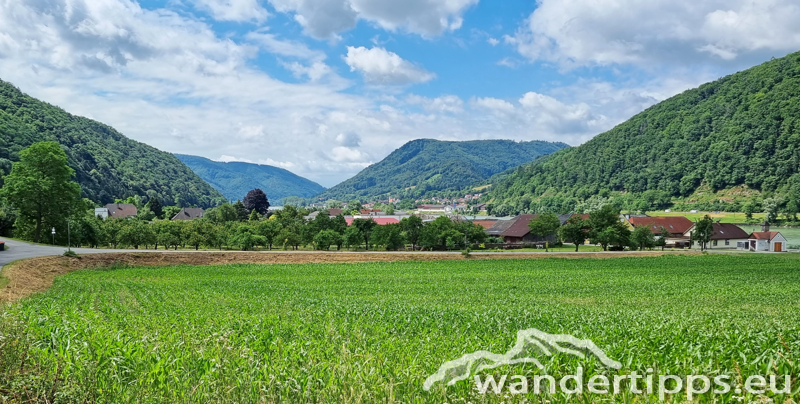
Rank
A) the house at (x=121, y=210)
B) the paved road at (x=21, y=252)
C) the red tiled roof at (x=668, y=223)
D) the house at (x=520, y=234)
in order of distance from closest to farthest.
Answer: the paved road at (x=21, y=252) < the house at (x=520, y=234) < the red tiled roof at (x=668, y=223) < the house at (x=121, y=210)

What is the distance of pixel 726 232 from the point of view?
8488 cm

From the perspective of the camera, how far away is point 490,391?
6148 mm

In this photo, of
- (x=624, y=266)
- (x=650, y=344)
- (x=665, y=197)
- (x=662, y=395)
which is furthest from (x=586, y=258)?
(x=665, y=197)

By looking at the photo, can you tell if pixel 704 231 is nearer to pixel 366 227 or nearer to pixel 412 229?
pixel 412 229

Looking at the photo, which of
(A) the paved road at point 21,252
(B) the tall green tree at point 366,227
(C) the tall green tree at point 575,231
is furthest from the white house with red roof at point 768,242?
(A) the paved road at point 21,252

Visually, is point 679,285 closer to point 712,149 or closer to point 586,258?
point 586,258

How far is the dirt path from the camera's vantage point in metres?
27.0

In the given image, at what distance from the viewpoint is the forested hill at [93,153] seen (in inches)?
4387

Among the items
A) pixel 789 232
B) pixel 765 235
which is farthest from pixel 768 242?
pixel 789 232

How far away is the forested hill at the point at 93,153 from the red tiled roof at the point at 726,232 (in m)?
141

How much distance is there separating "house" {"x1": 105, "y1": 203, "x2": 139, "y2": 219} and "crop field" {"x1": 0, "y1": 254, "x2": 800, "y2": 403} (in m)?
102

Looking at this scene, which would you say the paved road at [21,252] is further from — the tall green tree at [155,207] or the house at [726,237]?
the house at [726,237]

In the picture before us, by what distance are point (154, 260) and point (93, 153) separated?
4968 inches

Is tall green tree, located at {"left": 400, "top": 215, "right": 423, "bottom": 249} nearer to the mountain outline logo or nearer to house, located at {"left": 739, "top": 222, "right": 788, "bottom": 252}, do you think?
house, located at {"left": 739, "top": 222, "right": 788, "bottom": 252}
